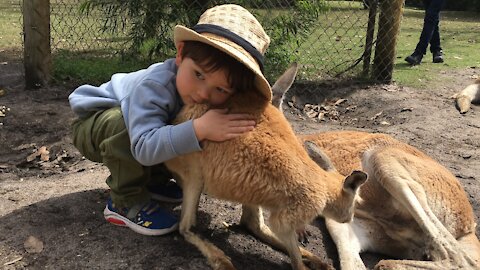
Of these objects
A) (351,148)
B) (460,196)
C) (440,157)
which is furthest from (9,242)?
(440,157)

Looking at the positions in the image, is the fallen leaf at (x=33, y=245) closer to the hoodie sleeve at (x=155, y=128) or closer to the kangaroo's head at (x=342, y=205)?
the hoodie sleeve at (x=155, y=128)

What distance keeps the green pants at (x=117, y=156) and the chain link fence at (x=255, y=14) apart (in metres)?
3.47

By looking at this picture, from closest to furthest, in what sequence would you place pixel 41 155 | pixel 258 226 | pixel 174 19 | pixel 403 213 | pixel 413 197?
pixel 258 226 → pixel 413 197 → pixel 403 213 → pixel 41 155 → pixel 174 19

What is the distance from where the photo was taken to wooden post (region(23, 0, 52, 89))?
19.1 ft

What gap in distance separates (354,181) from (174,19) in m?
4.37

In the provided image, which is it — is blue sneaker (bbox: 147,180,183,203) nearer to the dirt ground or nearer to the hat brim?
the dirt ground

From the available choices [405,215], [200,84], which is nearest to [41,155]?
[200,84]

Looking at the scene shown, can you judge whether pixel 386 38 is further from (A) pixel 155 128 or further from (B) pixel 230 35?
(A) pixel 155 128

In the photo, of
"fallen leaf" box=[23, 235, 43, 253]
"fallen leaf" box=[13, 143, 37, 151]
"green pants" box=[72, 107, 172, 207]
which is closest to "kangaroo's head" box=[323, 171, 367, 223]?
"green pants" box=[72, 107, 172, 207]

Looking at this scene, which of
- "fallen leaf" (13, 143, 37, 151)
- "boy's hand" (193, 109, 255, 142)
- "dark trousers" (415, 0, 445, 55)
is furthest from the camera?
"dark trousers" (415, 0, 445, 55)

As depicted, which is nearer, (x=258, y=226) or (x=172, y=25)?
(x=258, y=226)

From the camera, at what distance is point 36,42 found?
593 cm

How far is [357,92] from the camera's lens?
6926mm

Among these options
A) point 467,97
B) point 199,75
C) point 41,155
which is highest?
point 199,75
